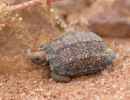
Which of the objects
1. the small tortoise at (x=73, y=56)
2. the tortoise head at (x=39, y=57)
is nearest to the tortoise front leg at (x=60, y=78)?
the small tortoise at (x=73, y=56)

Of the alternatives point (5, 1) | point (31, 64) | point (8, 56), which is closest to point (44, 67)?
point (31, 64)

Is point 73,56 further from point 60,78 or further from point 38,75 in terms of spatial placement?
point 38,75

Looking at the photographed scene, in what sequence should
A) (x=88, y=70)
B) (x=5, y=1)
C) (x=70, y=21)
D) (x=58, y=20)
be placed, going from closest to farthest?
(x=88, y=70), (x=5, y=1), (x=58, y=20), (x=70, y=21)

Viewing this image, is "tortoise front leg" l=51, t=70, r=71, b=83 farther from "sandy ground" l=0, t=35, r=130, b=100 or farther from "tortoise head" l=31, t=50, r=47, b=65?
"tortoise head" l=31, t=50, r=47, b=65

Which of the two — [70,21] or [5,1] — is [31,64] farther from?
[70,21]

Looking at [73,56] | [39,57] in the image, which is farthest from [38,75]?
[73,56]

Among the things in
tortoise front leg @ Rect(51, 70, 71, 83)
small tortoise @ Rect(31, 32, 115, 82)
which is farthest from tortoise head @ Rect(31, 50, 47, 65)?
tortoise front leg @ Rect(51, 70, 71, 83)
